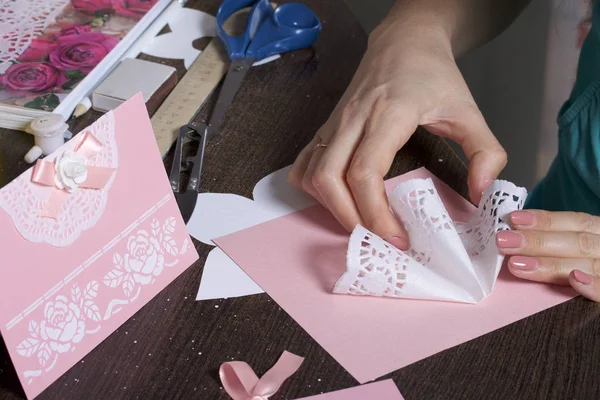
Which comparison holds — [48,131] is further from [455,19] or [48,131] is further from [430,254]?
[455,19]

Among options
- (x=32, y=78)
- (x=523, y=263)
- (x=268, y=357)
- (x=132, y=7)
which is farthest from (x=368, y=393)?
(x=132, y=7)

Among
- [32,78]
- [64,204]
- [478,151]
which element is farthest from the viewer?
[32,78]

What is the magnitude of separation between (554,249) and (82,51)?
24.7 inches

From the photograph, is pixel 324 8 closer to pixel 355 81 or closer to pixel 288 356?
pixel 355 81

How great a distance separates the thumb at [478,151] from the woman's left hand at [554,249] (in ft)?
0.21

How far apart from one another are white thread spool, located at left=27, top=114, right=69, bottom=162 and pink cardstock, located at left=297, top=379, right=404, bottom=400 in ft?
1.39

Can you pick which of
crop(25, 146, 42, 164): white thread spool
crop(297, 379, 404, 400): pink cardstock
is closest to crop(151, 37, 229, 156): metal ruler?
crop(25, 146, 42, 164): white thread spool

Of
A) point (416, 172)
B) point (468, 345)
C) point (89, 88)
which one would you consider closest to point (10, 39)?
point (89, 88)

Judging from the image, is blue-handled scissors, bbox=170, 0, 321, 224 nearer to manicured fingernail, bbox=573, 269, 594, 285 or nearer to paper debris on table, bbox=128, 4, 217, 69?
paper debris on table, bbox=128, 4, 217, 69

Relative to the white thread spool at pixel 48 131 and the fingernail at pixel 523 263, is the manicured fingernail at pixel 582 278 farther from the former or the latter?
the white thread spool at pixel 48 131

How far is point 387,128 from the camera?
79 cm

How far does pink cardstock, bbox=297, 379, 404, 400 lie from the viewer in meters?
0.59

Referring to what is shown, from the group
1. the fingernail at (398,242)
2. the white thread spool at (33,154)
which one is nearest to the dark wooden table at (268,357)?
the fingernail at (398,242)

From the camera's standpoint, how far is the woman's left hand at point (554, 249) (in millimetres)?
683
